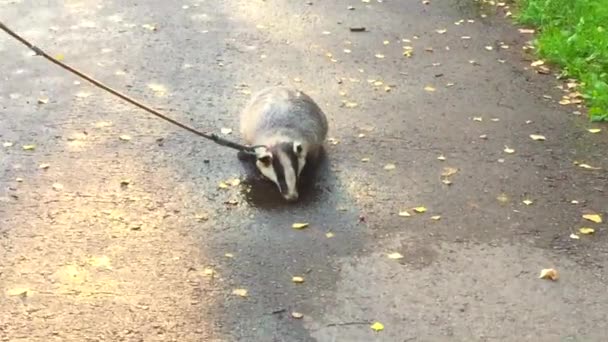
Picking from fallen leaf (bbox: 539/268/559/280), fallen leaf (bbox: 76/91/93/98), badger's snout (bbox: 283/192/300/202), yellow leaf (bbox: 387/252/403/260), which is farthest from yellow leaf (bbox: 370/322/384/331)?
fallen leaf (bbox: 76/91/93/98)

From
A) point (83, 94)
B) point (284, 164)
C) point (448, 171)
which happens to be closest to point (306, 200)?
point (284, 164)

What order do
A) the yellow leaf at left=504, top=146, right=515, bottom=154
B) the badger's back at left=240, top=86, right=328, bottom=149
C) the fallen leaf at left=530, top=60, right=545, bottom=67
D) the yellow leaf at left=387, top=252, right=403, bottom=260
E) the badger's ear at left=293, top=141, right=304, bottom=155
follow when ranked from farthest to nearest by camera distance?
the fallen leaf at left=530, top=60, right=545, bottom=67
the yellow leaf at left=504, top=146, right=515, bottom=154
the badger's back at left=240, top=86, right=328, bottom=149
the badger's ear at left=293, top=141, right=304, bottom=155
the yellow leaf at left=387, top=252, right=403, bottom=260

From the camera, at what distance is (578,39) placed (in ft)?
28.1

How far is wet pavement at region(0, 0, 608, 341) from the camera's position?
191 inches

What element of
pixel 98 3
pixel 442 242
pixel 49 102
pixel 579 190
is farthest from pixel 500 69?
pixel 98 3

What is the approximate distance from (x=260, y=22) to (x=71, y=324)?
5.65 meters

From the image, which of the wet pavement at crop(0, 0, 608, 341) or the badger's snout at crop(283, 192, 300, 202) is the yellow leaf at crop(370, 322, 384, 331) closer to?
the wet pavement at crop(0, 0, 608, 341)

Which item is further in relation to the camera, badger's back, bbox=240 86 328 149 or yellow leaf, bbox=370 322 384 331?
badger's back, bbox=240 86 328 149

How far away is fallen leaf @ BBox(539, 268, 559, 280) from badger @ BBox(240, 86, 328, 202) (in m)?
1.62

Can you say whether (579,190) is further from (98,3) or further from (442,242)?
(98,3)

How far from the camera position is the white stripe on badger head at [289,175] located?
5.93 meters

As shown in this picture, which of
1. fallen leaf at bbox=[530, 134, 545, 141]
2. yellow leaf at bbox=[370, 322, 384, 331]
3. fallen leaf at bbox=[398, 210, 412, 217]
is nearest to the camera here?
yellow leaf at bbox=[370, 322, 384, 331]

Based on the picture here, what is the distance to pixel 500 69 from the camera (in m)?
8.36

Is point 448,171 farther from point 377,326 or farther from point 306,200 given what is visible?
point 377,326
